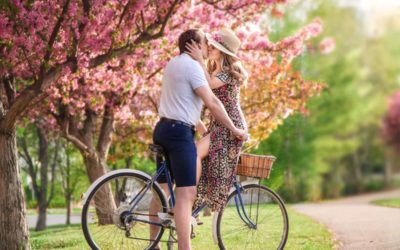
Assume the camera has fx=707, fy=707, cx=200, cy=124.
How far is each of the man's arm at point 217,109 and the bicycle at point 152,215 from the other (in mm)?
548

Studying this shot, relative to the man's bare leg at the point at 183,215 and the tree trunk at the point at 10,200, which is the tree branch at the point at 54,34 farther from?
the man's bare leg at the point at 183,215

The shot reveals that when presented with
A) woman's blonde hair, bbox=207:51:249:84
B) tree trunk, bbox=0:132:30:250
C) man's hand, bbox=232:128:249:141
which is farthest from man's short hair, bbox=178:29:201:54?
tree trunk, bbox=0:132:30:250

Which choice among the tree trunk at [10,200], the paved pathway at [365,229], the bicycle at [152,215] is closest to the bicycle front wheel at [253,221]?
the bicycle at [152,215]

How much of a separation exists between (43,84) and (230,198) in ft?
8.31

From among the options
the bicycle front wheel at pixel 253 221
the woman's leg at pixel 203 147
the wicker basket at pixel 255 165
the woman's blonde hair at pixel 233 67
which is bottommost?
the bicycle front wheel at pixel 253 221

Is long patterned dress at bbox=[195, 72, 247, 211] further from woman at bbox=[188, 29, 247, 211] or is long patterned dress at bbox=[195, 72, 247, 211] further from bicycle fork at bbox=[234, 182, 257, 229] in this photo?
bicycle fork at bbox=[234, 182, 257, 229]

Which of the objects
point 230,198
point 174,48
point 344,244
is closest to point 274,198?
point 230,198

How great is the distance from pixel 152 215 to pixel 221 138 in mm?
906

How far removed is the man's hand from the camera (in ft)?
19.9

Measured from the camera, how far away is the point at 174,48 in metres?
11.5

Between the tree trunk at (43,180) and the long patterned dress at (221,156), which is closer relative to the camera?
the long patterned dress at (221,156)

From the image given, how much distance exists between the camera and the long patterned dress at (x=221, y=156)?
6.25 meters

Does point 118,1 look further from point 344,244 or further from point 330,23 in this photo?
point 330,23

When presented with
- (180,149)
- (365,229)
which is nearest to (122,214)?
(180,149)
